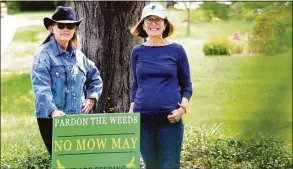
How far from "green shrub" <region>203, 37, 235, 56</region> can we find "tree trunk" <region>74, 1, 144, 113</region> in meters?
1.38

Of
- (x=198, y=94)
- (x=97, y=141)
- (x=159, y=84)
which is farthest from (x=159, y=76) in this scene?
(x=198, y=94)

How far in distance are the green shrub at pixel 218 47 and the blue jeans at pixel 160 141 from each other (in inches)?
66.1

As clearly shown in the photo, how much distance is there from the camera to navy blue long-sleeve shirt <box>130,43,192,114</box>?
5.33ft

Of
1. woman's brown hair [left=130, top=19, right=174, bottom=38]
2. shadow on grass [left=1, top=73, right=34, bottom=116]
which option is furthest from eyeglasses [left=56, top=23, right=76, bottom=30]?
shadow on grass [left=1, top=73, right=34, bottom=116]

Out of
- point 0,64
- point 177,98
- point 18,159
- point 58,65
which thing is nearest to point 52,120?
point 58,65

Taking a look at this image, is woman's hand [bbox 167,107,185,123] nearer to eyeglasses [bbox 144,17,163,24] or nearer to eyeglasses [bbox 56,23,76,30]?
eyeglasses [bbox 144,17,163,24]

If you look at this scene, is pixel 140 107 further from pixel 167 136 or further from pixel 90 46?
pixel 90 46

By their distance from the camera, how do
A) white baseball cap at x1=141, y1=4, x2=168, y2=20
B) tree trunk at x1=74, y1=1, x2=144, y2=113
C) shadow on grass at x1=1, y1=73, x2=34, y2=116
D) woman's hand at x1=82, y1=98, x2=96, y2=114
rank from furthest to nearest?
shadow on grass at x1=1, y1=73, x2=34, y2=116, tree trunk at x1=74, y1=1, x2=144, y2=113, woman's hand at x1=82, y1=98, x2=96, y2=114, white baseball cap at x1=141, y1=4, x2=168, y2=20

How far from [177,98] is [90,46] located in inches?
22.3

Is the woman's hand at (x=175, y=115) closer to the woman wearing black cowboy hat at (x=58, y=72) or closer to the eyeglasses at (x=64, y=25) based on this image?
the woman wearing black cowboy hat at (x=58, y=72)

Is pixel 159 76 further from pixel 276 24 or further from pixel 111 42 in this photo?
pixel 276 24

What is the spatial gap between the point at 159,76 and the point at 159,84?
26mm

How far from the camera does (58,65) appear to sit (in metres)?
1.71

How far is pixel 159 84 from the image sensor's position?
5.37 feet
